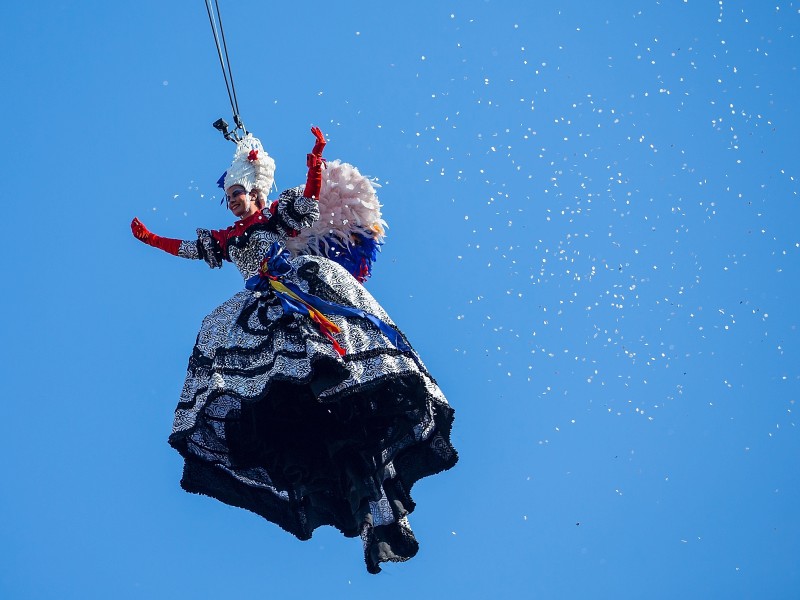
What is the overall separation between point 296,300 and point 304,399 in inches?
34.1

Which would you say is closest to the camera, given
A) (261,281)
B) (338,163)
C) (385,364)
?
(385,364)

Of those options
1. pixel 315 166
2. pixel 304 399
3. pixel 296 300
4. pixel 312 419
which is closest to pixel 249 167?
pixel 315 166

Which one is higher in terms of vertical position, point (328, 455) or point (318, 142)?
point (318, 142)

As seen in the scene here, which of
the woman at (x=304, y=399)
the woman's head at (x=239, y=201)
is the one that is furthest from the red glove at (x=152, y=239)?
the woman's head at (x=239, y=201)

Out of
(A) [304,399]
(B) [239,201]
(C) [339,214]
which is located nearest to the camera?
(A) [304,399]

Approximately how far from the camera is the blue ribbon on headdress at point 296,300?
11.7m

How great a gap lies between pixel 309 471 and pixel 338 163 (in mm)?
3073

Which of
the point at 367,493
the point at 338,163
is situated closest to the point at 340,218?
the point at 338,163

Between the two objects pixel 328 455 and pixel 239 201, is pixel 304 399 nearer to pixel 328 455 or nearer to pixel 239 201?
pixel 328 455

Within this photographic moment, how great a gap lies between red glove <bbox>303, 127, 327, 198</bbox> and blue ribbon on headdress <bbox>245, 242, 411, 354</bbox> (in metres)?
0.61

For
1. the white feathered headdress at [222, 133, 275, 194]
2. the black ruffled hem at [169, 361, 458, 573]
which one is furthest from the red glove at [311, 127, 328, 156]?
the black ruffled hem at [169, 361, 458, 573]

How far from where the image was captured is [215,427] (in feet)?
39.8

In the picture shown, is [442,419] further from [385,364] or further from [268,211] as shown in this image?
[268,211]

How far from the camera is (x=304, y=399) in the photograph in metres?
11.7
